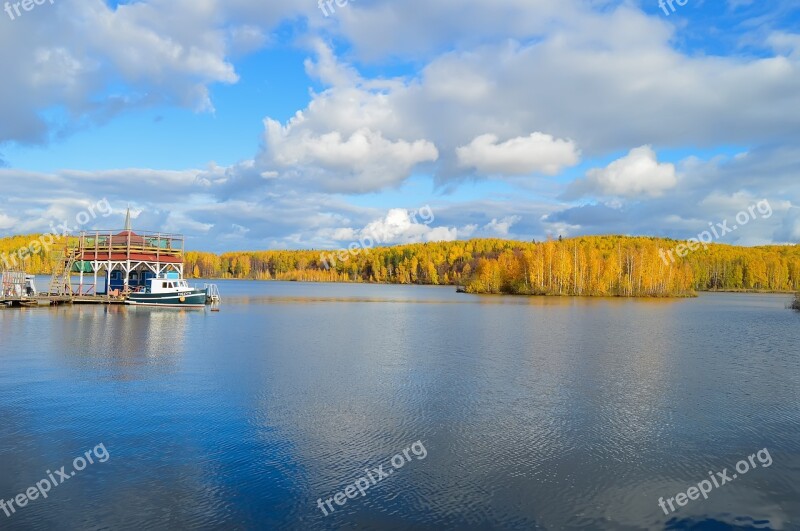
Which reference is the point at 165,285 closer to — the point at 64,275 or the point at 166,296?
the point at 166,296

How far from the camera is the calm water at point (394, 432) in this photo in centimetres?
988

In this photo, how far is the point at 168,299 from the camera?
Result: 52.0 m

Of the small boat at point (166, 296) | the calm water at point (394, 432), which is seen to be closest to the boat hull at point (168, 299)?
the small boat at point (166, 296)

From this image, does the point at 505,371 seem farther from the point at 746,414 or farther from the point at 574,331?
the point at 574,331

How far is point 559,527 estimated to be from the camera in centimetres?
930

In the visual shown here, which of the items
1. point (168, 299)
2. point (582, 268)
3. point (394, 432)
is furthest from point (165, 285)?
point (582, 268)

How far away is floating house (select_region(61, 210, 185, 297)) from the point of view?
176 ft

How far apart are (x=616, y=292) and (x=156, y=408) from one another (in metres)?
92.9

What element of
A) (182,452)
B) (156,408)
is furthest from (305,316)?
(182,452)

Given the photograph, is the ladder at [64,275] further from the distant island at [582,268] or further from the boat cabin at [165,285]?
the distant island at [582,268]

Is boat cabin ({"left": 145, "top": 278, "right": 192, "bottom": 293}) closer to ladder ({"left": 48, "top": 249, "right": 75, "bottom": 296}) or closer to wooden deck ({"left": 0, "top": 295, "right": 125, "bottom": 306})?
wooden deck ({"left": 0, "top": 295, "right": 125, "bottom": 306})

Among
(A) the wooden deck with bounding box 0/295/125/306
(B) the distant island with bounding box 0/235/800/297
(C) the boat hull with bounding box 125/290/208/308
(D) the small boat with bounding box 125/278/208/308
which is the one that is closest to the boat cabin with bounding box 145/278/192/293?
(D) the small boat with bounding box 125/278/208/308

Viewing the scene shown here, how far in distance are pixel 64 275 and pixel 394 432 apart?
168ft

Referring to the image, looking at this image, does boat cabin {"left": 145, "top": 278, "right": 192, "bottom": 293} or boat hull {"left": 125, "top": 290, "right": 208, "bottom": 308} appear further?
boat cabin {"left": 145, "top": 278, "right": 192, "bottom": 293}
